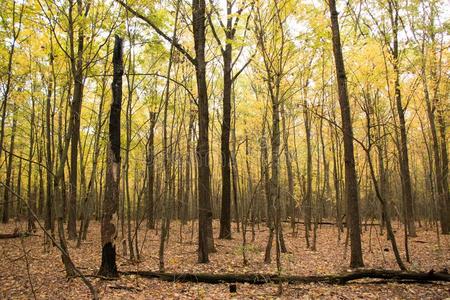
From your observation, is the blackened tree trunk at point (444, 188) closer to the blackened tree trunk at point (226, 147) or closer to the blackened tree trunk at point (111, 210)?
the blackened tree trunk at point (226, 147)

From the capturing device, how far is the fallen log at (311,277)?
5.83 metres

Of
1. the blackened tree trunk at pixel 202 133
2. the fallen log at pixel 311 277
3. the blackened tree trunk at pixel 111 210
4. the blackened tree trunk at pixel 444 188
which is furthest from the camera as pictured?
the blackened tree trunk at pixel 444 188

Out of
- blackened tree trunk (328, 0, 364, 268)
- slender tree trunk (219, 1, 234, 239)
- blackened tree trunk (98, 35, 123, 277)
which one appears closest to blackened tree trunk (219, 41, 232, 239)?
slender tree trunk (219, 1, 234, 239)


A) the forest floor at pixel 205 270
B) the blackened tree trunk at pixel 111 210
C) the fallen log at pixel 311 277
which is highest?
the blackened tree trunk at pixel 111 210

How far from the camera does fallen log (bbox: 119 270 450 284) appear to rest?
5828 mm

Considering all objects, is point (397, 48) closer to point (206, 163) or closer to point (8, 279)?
point (206, 163)

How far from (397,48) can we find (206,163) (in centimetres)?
1128

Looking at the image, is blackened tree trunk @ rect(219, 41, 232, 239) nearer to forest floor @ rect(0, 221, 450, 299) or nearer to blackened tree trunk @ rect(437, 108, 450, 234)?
forest floor @ rect(0, 221, 450, 299)

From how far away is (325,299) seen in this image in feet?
17.0

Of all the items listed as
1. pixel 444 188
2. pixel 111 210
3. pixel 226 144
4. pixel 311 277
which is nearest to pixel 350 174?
pixel 311 277

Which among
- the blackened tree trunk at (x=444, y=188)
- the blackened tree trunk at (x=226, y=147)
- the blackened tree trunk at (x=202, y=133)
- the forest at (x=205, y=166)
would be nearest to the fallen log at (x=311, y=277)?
the forest at (x=205, y=166)

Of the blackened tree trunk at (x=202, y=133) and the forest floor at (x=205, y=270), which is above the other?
the blackened tree trunk at (x=202, y=133)

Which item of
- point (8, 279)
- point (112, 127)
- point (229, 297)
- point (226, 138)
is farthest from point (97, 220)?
point (229, 297)

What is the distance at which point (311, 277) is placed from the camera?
612cm
